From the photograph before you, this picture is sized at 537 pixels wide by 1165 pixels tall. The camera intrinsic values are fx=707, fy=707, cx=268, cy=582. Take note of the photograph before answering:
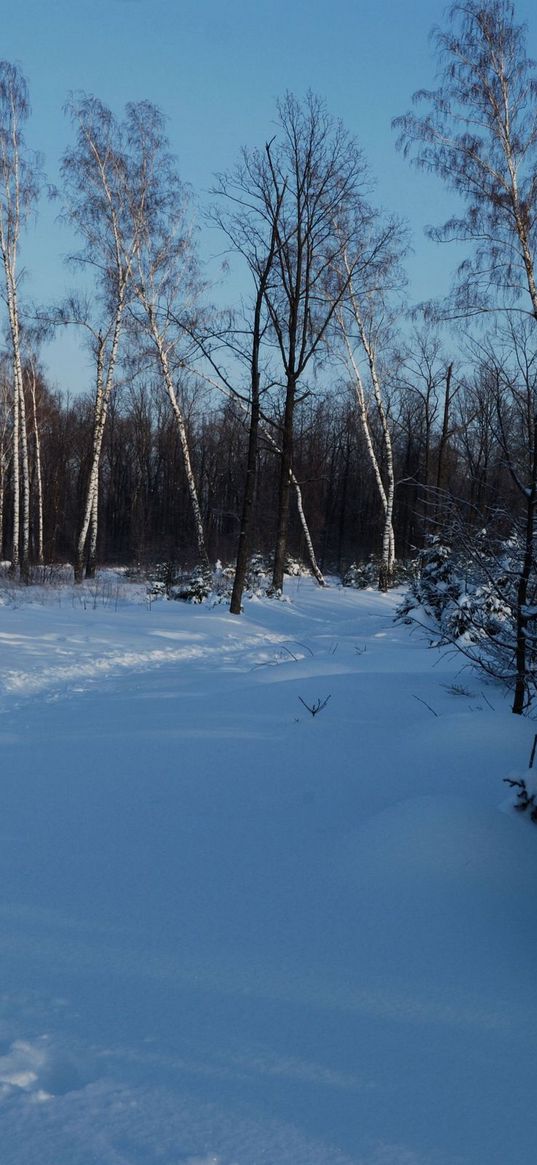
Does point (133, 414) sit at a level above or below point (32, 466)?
above

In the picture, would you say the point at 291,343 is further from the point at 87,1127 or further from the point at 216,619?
the point at 87,1127

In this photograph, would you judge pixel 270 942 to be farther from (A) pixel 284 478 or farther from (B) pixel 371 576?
(B) pixel 371 576

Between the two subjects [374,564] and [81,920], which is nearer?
[81,920]

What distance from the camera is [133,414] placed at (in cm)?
4903

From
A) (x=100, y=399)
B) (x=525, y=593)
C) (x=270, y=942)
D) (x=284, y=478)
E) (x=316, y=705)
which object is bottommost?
(x=270, y=942)

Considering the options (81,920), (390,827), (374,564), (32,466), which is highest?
(32,466)

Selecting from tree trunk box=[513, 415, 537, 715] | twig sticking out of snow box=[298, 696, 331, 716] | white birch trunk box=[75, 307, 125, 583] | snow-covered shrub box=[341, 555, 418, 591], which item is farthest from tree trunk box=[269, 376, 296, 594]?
tree trunk box=[513, 415, 537, 715]

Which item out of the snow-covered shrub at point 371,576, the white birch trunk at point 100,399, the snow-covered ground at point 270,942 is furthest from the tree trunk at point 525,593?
the snow-covered shrub at point 371,576

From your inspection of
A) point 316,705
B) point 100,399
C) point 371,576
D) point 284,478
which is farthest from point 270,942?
point 371,576

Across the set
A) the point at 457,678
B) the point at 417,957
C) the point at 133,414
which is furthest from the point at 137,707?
the point at 133,414

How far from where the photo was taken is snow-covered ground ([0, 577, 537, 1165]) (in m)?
1.65

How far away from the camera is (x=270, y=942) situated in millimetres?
2420

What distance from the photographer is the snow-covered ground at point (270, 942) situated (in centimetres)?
165

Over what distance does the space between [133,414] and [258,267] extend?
123 feet
